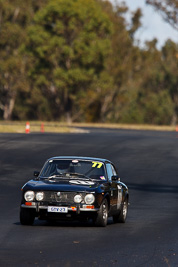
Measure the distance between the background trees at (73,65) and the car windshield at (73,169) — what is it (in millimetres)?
74640

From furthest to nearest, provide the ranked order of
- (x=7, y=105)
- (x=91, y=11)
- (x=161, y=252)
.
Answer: (x=7, y=105) → (x=91, y=11) → (x=161, y=252)

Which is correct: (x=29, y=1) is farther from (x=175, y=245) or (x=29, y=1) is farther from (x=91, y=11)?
(x=175, y=245)

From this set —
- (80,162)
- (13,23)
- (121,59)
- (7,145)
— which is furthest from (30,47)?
(80,162)

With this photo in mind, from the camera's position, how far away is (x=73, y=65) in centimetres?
9162

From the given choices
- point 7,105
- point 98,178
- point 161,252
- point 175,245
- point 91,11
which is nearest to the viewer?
point 161,252

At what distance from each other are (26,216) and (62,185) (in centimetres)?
85

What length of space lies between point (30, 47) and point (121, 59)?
16775 millimetres

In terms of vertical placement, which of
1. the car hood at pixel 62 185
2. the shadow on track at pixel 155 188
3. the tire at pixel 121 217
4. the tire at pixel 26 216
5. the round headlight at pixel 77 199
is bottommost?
the shadow on track at pixel 155 188

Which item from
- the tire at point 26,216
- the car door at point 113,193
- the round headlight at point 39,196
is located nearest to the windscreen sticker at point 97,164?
the car door at point 113,193

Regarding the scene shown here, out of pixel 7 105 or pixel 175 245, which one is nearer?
pixel 175 245

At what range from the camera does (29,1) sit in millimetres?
99625

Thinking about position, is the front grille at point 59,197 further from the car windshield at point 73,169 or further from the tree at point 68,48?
the tree at point 68,48

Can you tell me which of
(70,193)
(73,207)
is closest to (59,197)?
(70,193)

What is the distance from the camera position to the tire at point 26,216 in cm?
1276
